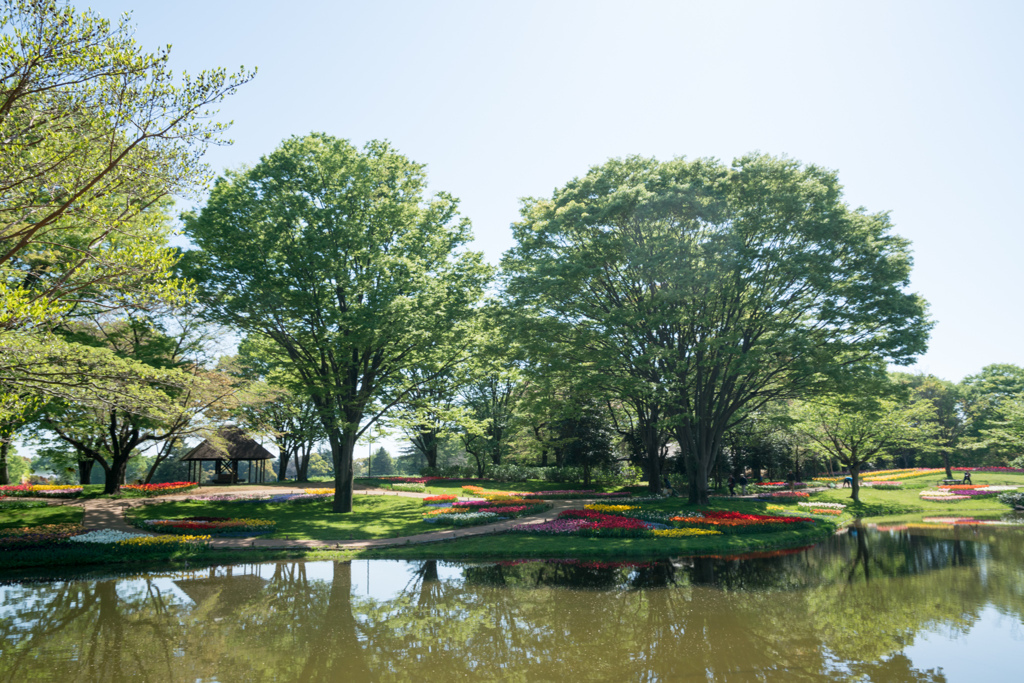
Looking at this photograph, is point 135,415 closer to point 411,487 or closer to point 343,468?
point 343,468

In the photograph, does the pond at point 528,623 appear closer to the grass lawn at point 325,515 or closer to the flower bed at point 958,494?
the grass lawn at point 325,515

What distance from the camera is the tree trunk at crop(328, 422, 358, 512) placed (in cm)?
2259

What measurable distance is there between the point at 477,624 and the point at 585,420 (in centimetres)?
2896

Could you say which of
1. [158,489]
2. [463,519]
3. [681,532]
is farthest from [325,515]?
[158,489]

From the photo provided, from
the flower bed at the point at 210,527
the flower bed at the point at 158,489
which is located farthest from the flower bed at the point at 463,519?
the flower bed at the point at 158,489

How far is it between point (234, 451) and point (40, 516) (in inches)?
855

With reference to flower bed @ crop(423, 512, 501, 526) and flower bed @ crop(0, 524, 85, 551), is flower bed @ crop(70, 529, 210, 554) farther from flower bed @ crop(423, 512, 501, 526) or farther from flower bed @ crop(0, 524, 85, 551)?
flower bed @ crop(423, 512, 501, 526)

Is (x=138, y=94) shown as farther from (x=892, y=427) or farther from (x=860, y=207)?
(x=892, y=427)

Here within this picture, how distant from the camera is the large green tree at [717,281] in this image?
20.5 metres

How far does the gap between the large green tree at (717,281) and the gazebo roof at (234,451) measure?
1073 inches

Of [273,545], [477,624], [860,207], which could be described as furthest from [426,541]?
[860,207]

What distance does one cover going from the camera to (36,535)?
15250mm

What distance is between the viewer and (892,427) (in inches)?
1243

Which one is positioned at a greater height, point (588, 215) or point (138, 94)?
point (588, 215)
